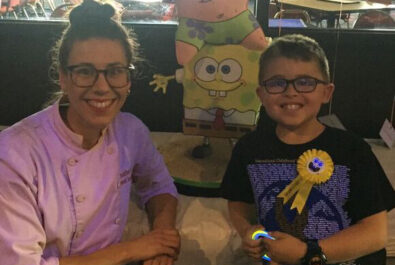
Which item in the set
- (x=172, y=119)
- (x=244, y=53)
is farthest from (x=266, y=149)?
(x=172, y=119)

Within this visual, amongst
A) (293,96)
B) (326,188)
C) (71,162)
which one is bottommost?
(326,188)

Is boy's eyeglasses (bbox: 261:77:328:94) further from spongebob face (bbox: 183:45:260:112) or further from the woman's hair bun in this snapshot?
the woman's hair bun

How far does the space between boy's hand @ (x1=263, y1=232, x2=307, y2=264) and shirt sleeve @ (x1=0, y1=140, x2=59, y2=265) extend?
499 mm

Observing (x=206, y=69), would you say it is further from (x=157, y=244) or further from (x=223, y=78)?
(x=157, y=244)

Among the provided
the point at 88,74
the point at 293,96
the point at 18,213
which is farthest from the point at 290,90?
the point at 18,213

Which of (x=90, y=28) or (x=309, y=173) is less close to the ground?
(x=90, y=28)

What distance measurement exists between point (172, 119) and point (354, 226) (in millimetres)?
1130

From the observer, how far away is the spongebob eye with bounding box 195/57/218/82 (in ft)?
4.71

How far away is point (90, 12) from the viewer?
1.06m

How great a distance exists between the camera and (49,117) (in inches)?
41.6

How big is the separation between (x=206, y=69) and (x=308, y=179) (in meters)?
0.51

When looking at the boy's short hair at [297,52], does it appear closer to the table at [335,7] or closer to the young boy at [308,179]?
the young boy at [308,179]

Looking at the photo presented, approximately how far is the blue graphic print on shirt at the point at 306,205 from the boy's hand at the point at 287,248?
0.23 feet

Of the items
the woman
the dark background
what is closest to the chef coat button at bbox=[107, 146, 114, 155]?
the woman
